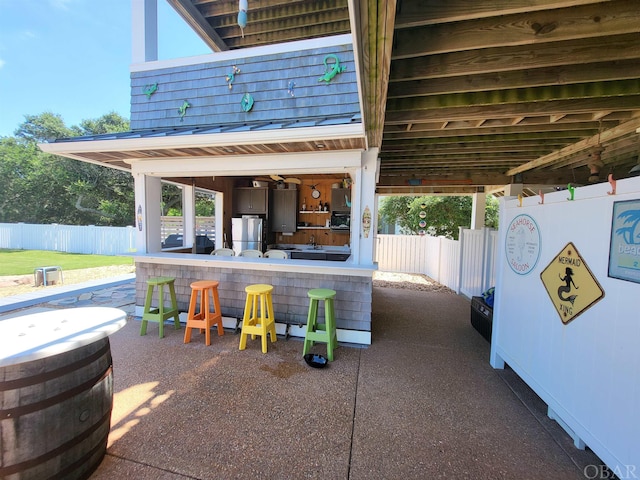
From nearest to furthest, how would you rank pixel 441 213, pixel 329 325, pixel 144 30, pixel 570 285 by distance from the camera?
pixel 570 285, pixel 329 325, pixel 144 30, pixel 441 213

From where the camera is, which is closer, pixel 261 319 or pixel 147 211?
pixel 261 319

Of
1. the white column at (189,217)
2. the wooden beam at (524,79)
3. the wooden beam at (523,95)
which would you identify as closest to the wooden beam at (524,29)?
the wooden beam at (524,79)

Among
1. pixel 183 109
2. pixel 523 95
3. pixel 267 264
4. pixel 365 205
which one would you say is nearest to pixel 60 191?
pixel 183 109

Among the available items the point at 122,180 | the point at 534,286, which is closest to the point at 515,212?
the point at 534,286

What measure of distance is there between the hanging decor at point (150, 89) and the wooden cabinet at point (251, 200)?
8.96 feet

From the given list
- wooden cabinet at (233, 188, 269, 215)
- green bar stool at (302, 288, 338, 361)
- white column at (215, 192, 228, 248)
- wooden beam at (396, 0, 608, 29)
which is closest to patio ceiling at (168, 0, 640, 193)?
wooden beam at (396, 0, 608, 29)

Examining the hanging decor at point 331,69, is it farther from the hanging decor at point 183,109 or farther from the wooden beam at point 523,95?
the hanging decor at point 183,109

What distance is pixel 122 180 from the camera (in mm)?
15797

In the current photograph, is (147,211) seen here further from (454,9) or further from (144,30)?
(454,9)

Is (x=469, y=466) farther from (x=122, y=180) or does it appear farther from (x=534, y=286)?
(x=122, y=180)

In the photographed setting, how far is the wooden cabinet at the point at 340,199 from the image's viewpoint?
245 inches

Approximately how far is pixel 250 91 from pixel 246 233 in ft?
9.96

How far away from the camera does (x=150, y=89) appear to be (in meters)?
4.38

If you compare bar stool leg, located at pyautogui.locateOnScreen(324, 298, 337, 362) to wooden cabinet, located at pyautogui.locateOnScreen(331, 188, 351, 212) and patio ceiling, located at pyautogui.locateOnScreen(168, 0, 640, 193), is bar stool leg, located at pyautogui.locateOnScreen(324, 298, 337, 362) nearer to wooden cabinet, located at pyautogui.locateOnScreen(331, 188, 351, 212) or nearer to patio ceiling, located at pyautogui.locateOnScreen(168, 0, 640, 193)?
patio ceiling, located at pyautogui.locateOnScreen(168, 0, 640, 193)
